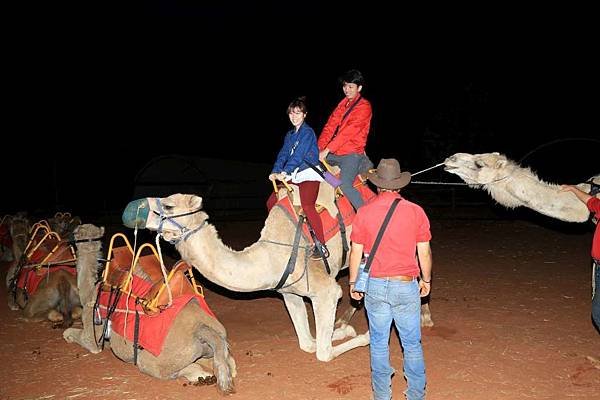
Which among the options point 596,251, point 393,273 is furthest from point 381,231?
point 596,251

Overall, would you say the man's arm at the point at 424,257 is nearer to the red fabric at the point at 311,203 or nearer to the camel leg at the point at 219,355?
the red fabric at the point at 311,203

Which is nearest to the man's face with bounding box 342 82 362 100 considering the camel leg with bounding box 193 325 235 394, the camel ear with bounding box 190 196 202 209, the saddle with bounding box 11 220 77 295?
the camel ear with bounding box 190 196 202 209

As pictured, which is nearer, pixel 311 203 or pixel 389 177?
pixel 389 177

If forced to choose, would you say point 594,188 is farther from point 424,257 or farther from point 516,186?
point 424,257

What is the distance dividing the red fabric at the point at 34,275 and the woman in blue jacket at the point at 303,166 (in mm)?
3608

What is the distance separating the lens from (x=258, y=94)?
46.2 meters

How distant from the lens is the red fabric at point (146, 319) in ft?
17.3

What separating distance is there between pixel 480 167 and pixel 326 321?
9.42ft

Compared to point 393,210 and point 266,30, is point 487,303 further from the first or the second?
point 266,30

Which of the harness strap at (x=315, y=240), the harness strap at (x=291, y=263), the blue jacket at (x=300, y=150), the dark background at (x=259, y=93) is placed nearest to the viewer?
the harness strap at (x=291, y=263)

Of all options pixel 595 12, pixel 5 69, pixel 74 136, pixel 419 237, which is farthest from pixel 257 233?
pixel 595 12

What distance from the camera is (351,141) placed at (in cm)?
702

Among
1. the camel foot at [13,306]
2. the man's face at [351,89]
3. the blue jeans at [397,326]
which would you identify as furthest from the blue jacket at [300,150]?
the camel foot at [13,306]

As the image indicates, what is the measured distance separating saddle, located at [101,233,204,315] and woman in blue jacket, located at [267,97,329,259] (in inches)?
58.7
